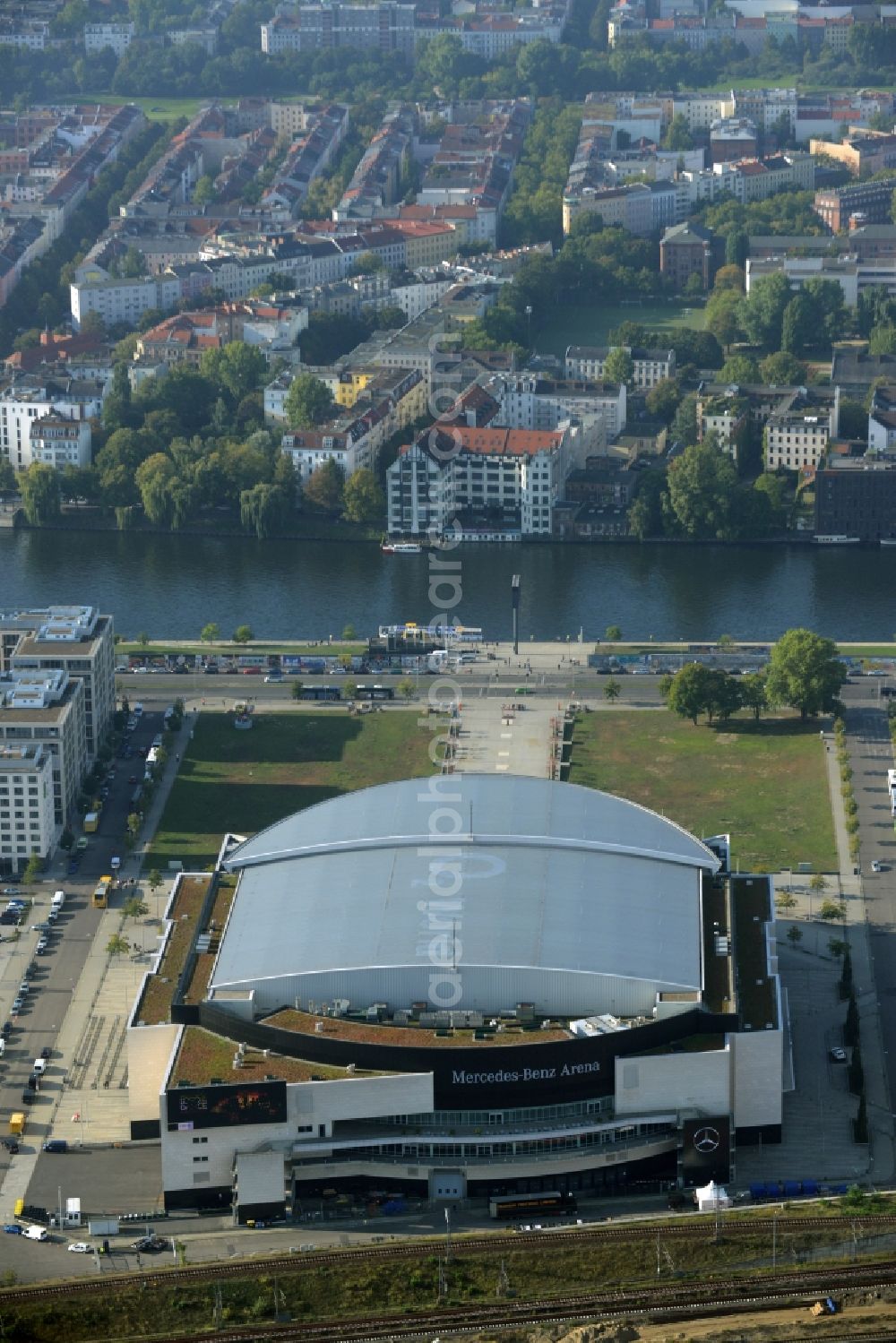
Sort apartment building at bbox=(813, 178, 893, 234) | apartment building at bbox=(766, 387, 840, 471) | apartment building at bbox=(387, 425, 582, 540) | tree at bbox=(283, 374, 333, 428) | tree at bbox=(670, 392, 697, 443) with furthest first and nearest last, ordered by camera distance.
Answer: apartment building at bbox=(813, 178, 893, 234)
tree at bbox=(283, 374, 333, 428)
tree at bbox=(670, 392, 697, 443)
apartment building at bbox=(766, 387, 840, 471)
apartment building at bbox=(387, 425, 582, 540)

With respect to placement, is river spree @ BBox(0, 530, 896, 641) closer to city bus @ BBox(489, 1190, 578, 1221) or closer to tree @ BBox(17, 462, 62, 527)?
tree @ BBox(17, 462, 62, 527)

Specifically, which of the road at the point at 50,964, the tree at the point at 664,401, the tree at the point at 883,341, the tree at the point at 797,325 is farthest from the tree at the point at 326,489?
the tree at the point at 883,341

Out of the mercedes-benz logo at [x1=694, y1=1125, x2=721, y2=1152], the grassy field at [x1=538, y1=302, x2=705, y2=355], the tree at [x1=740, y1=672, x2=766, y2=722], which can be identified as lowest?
the grassy field at [x1=538, y1=302, x2=705, y2=355]

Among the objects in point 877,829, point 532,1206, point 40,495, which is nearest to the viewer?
point 532,1206

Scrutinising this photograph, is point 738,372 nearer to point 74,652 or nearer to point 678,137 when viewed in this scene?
point 678,137

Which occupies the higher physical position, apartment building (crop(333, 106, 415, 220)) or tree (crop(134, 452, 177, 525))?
tree (crop(134, 452, 177, 525))

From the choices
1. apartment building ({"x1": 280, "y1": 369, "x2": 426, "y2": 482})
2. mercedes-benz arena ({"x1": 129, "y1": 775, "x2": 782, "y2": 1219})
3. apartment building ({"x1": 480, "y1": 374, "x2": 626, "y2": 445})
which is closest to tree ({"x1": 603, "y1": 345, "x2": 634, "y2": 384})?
apartment building ({"x1": 480, "y1": 374, "x2": 626, "y2": 445})

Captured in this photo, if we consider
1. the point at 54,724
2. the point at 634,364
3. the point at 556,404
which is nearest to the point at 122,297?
the point at 634,364
